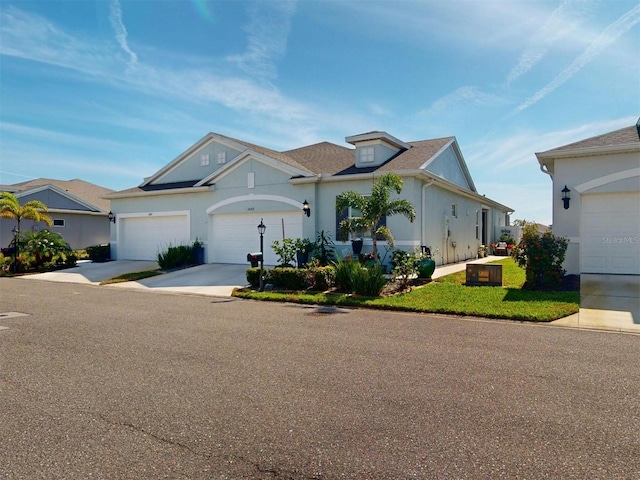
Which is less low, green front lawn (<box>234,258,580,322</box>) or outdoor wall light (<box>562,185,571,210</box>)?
outdoor wall light (<box>562,185,571,210</box>)

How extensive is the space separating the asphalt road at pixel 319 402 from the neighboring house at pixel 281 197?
9103mm

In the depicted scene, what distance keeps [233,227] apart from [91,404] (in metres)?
15.1

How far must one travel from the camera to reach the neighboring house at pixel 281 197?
53.7 feet

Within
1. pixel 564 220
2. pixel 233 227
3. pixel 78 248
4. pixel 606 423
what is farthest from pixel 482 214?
pixel 78 248

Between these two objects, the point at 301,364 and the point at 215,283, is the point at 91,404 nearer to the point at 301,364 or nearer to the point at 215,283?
the point at 301,364

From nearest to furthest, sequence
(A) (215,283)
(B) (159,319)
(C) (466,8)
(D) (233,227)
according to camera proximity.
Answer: (B) (159,319) → (C) (466,8) → (A) (215,283) → (D) (233,227)

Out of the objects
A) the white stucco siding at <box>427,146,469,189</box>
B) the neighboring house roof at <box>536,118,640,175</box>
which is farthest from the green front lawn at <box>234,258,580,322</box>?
the white stucco siding at <box>427,146,469,189</box>

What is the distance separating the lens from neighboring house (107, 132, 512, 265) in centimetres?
1638

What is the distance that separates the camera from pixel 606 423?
3.78 metres

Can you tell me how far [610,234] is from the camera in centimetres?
1292

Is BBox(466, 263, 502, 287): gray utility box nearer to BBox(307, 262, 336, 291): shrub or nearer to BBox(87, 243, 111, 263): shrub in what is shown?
BBox(307, 262, 336, 291): shrub

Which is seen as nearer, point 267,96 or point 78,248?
point 267,96

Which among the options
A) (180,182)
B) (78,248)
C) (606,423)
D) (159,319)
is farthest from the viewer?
(78,248)

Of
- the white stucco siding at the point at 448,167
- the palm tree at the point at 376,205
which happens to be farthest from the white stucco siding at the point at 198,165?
the palm tree at the point at 376,205
